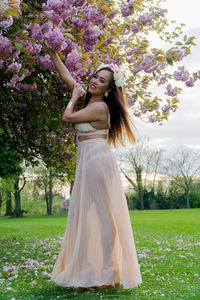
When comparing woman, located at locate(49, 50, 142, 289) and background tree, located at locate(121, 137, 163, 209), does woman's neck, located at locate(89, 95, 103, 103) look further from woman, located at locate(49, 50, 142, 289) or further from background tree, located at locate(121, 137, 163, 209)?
background tree, located at locate(121, 137, 163, 209)

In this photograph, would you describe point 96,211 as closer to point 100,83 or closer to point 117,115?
point 117,115

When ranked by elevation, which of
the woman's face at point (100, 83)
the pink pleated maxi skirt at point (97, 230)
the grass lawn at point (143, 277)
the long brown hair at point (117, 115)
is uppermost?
the woman's face at point (100, 83)

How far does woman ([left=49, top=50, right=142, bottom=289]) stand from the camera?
13.5ft

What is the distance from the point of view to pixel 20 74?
3766mm

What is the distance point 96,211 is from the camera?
4.21 meters

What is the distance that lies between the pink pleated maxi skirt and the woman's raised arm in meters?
0.76

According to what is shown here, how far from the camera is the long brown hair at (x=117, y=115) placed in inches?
176

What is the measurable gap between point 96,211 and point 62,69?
5.73 feet

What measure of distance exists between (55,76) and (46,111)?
0.68 m

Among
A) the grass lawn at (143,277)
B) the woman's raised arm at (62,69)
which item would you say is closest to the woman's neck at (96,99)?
the woman's raised arm at (62,69)

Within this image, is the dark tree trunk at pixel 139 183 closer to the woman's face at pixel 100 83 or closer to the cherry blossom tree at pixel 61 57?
the cherry blossom tree at pixel 61 57

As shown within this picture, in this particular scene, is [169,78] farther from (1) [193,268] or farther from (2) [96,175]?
(2) [96,175]

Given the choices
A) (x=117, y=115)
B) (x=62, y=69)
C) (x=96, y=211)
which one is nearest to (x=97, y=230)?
(x=96, y=211)

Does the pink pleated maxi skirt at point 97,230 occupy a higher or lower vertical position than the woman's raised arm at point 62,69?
lower
